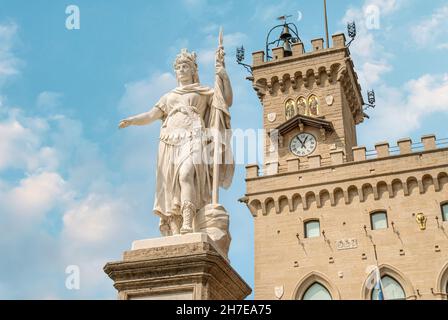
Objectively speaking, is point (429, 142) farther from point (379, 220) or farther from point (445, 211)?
point (379, 220)

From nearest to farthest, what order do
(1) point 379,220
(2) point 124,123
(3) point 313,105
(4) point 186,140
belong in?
(4) point 186,140
(2) point 124,123
(1) point 379,220
(3) point 313,105

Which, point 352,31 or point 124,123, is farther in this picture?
point 352,31

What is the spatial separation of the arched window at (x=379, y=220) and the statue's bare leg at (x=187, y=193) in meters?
31.1

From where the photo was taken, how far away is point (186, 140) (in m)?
8.33

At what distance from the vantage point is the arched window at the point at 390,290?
35.6 meters

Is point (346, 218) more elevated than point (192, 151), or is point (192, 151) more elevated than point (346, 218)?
point (346, 218)

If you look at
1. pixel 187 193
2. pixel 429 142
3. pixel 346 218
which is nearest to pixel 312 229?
pixel 346 218

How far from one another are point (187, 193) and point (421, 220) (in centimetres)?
3116

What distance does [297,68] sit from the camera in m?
46.8

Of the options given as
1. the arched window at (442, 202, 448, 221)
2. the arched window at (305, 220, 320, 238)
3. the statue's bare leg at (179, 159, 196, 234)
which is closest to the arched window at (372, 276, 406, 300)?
the arched window at (442, 202, 448, 221)

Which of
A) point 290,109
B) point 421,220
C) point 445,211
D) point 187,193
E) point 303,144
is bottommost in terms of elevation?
point 187,193

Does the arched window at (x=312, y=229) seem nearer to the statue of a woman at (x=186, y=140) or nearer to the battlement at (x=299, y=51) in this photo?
the battlement at (x=299, y=51)

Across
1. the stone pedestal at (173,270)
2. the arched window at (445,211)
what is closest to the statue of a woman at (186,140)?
the stone pedestal at (173,270)
